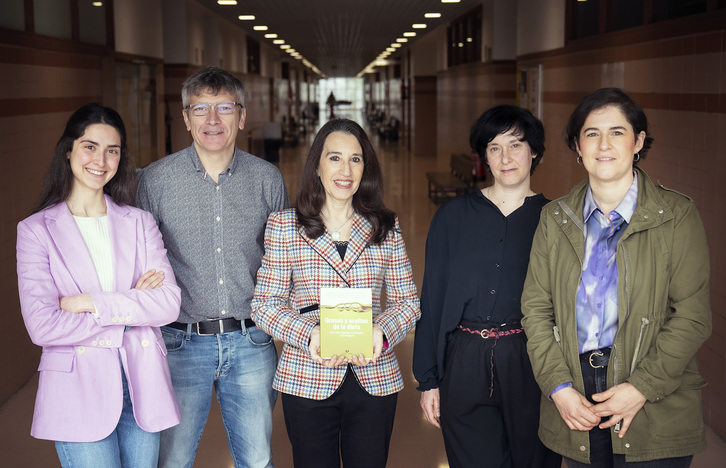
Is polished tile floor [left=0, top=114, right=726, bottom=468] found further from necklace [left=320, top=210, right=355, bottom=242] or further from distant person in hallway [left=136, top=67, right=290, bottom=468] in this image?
necklace [left=320, top=210, right=355, bottom=242]

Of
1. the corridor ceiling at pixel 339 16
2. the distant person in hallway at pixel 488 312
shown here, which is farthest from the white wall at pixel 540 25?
the distant person in hallway at pixel 488 312

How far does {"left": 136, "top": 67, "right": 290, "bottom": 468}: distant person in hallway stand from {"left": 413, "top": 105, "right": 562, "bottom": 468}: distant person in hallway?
2.13ft

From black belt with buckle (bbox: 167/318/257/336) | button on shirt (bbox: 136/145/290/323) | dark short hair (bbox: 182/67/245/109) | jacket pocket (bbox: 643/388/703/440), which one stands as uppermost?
dark short hair (bbox: 182/67/245/109)

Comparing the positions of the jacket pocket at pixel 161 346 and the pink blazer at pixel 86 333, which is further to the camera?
the jacket pocket at pixel 161 346

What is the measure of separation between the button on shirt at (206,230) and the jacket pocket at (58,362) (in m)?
0.52

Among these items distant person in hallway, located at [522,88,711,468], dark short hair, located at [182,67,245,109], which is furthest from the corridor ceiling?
distant person in hallway, located at [522,88,711,468]

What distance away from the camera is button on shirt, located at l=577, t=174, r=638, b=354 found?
7.07ft

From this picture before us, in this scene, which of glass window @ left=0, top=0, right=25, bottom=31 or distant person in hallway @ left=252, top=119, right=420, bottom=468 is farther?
glass window @ left=0, top=0, right=25, bottom=31

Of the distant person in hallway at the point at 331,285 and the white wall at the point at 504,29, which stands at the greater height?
the white wall at the point at 504,29

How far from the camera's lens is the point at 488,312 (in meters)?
2.45

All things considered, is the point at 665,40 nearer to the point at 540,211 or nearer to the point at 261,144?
the point at 540,211

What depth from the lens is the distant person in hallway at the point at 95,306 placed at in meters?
2.19

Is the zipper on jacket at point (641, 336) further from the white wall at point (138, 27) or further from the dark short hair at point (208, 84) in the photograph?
the white wall at point (138, 27)

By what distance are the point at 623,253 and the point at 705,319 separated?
0.30 m
